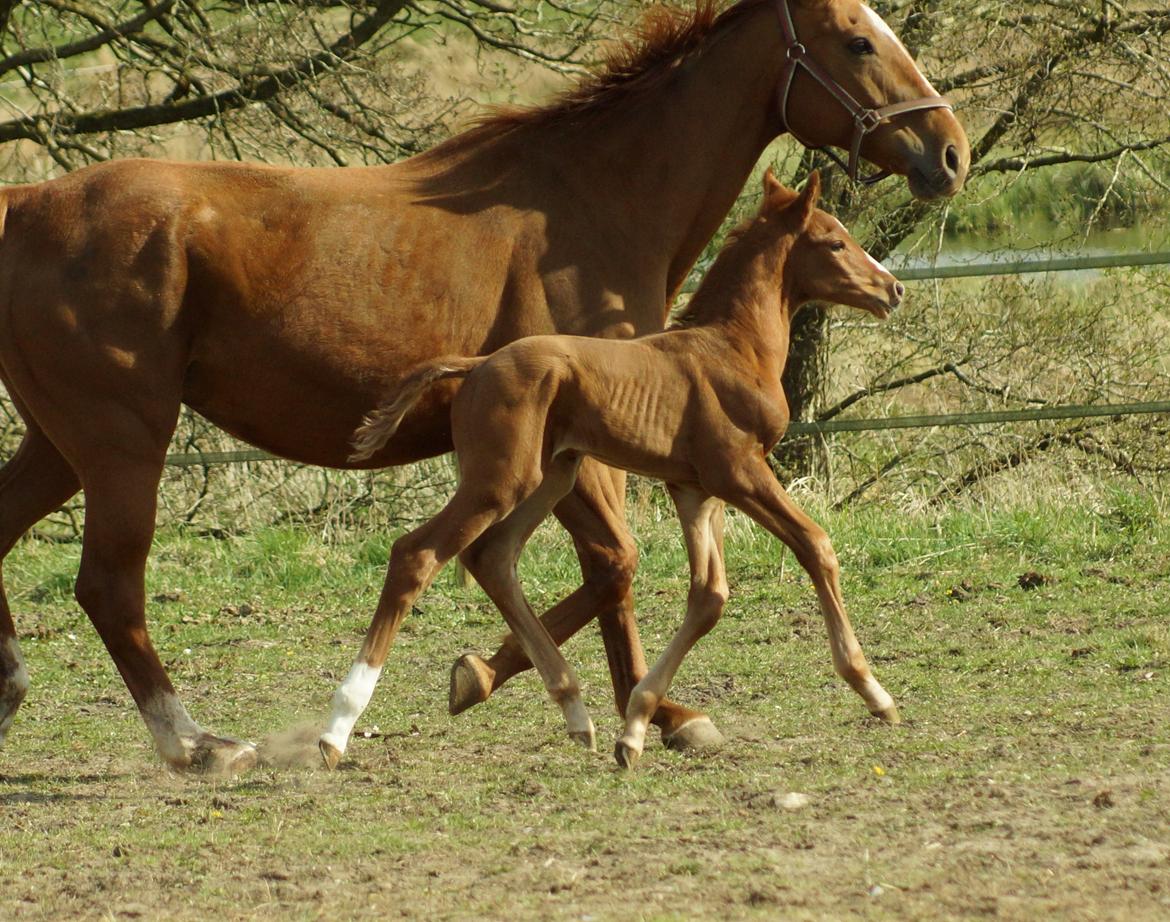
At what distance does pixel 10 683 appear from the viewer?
507 centimetres

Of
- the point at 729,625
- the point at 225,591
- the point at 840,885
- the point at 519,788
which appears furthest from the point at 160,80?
the point at 840,885

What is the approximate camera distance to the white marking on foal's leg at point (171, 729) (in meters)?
4.74

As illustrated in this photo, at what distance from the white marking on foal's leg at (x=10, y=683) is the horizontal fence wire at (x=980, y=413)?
359cm

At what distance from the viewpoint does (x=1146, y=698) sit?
16.7 ft

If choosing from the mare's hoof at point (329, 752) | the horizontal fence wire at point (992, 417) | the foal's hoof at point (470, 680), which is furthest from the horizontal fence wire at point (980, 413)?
the mare's hoof at point (329, 752)

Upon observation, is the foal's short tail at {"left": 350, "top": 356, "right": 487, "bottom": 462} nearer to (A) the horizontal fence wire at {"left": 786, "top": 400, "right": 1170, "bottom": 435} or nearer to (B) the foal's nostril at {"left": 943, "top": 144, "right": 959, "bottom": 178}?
(B) the foal's nostril at {"left": 943, "top": 144, "right": 959, "bottom": 178}

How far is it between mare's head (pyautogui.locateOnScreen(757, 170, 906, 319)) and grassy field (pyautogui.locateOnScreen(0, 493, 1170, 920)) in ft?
4.37

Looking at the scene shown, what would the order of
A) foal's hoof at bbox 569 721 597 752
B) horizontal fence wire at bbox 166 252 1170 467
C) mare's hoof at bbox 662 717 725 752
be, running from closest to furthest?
foal's hoof at bbox 569 721 597 752 → mare's hoof at bbox 662 717 725 752 → horizontal fence wire at bbox 166 252 1170 467

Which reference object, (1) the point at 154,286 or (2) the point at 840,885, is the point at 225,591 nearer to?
(1) the point at 154,286

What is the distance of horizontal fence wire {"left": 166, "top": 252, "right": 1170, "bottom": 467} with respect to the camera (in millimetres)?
8672

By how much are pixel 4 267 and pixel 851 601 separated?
3942 millimetres

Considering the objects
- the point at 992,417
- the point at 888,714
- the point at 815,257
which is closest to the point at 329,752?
the point at 888,714

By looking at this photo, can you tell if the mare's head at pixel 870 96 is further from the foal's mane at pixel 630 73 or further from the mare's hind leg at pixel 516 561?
the mare's hind leg at pixel 516 561

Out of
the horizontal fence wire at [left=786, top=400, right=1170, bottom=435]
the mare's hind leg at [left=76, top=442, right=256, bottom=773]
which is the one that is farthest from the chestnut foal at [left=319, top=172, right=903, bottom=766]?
the horizontal fence wire at [left=786, top=400, right=1170, bottom=435]
